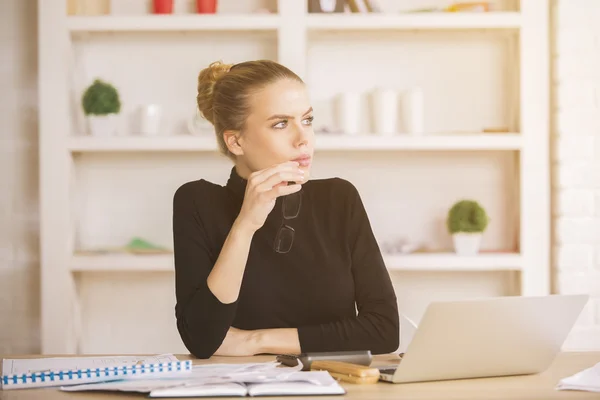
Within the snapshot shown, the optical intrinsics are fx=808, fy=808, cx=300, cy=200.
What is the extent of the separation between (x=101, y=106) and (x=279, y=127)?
1.63 m

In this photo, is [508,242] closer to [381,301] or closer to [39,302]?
[381,301]

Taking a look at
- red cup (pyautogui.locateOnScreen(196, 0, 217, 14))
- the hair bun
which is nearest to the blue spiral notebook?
the hair bun

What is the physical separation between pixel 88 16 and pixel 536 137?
6.31 ft

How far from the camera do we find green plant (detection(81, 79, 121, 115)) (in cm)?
337

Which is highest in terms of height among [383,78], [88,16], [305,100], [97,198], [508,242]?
[88,16]

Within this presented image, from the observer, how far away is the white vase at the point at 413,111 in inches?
133

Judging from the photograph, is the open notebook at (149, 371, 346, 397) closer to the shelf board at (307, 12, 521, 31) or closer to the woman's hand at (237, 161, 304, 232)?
the woman's hand at (237, 161, 304, 232)

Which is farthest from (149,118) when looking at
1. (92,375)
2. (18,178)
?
(92,375)

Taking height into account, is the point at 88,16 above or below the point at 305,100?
above

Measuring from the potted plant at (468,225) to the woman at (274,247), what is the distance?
132cm

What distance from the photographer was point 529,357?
1.37 metres

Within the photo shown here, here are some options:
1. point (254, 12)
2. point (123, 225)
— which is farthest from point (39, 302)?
point (254, 12)

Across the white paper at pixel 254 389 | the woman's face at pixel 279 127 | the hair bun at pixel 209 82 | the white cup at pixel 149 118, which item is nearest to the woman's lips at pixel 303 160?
the woman's face at pixel 279 127

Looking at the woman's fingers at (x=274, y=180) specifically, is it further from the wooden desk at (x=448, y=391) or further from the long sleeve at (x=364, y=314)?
the wooden desk at (x=448, y=391)
